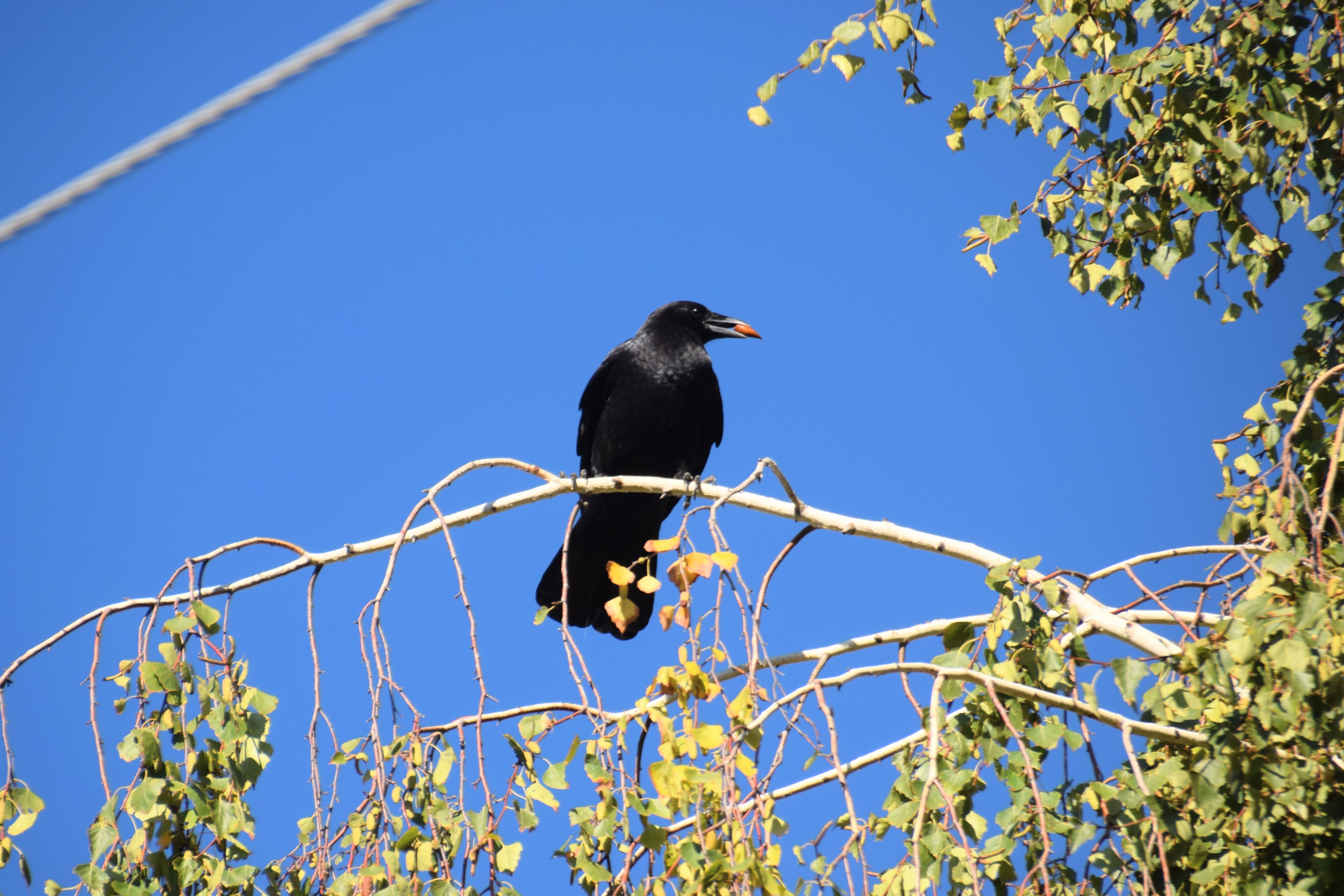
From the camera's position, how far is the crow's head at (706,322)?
5.81m

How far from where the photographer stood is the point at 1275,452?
2881 millimetres

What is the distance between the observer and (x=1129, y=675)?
2.00 meters

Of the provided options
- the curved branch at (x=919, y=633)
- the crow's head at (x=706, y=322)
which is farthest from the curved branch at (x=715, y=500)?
the crow's head at (x=706, y=322)

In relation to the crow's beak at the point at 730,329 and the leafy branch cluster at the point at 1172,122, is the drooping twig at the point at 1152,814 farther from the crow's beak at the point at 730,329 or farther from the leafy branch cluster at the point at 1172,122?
the crow's beak at the point at 730,329

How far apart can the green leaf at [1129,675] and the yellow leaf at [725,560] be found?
0.73 metres

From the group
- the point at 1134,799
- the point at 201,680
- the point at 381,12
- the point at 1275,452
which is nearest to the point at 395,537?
the point at 201,680

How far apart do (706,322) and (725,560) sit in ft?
12.8

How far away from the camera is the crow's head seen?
5812 millimetres

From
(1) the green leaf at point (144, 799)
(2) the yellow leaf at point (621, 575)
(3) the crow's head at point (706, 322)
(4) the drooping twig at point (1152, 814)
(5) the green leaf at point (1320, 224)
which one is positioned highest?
(3) the crow's head at point (706, 322)

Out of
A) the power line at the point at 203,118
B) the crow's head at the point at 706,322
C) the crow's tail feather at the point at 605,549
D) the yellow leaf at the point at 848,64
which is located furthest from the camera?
the crow's head at the point at 706,322

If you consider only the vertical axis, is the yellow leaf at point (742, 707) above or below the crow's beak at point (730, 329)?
below

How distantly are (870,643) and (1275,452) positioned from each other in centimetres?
118

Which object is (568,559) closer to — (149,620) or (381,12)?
(149,620)

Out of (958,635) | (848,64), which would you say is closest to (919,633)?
(958,635)
